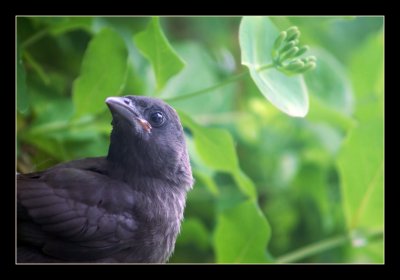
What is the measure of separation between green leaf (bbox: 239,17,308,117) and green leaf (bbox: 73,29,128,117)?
260mm

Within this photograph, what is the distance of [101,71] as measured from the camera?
1417mm

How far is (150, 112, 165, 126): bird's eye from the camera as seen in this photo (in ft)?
4.35

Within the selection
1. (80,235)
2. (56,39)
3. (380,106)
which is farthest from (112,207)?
(380,106)

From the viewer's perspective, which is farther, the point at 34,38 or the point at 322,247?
the point at 322,247

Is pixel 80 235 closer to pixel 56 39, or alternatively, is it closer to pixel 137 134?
pixel 137 134

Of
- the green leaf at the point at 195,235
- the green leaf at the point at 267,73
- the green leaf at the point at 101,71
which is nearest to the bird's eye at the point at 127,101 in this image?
the green leaf at the point at 101,71

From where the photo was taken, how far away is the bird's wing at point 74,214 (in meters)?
1.28

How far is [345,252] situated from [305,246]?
0.45 feet

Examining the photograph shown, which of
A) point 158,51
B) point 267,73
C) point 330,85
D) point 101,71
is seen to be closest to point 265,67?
point 267,73

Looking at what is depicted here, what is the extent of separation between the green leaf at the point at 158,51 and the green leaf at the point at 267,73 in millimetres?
138

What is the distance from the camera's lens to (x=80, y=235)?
51.0 inches

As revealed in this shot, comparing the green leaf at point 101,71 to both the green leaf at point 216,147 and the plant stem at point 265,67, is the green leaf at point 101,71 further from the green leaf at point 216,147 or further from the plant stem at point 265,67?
the plant stem at point 265,67

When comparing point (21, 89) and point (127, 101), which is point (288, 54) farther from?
point (21, 89)

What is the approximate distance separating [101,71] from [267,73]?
33 cm
